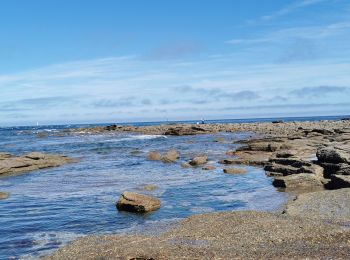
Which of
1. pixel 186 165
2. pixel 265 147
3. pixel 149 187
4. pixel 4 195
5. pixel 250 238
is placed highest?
pixel 265 147

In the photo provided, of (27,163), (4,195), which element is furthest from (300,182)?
(27,163)

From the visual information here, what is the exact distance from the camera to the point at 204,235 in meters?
15.2

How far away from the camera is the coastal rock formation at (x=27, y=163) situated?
37.6 m

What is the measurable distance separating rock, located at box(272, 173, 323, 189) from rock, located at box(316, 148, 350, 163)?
264 centimetres

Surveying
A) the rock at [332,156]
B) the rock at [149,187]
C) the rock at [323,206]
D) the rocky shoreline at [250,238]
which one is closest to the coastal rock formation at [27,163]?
the rock at [149,187]

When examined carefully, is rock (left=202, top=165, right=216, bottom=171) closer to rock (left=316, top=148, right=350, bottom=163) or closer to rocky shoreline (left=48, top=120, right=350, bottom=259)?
rock (left=316, top=148, right=350, bottom=163)

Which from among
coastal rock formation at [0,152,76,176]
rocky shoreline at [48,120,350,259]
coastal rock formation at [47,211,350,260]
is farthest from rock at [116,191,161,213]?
coastal rock formation at [0,152,76,176]

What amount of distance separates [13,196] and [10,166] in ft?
42.2

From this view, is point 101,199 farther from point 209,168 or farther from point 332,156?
point 332,156

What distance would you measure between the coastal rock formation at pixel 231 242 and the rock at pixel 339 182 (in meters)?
7.59

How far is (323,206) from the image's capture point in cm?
1914

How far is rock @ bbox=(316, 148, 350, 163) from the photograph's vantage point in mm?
27116

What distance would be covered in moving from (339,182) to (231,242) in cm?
1176

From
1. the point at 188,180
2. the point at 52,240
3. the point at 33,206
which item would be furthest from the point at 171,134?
the point at 52,240
